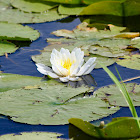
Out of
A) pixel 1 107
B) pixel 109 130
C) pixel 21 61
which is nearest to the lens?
pixel 109 130

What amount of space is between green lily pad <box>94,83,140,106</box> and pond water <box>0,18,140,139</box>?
0.07m

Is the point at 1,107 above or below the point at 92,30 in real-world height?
below

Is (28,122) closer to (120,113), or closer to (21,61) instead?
(120,113)

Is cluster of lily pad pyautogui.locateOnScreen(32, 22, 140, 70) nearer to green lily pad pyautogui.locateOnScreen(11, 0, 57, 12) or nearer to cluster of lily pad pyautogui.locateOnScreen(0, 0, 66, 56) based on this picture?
cluster of lily pad pyautogui.locateOnScreen(0, 0, 66, 56)

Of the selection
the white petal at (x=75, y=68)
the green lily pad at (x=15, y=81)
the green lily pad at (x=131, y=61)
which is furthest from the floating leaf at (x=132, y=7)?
the green lily pad at (x=15, y=81)

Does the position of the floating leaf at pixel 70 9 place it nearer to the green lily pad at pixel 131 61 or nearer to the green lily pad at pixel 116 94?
the green lily pad at pixel 131 61

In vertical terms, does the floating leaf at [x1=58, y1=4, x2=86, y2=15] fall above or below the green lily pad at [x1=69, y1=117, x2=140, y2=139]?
above

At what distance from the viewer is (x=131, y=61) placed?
10.5 feet

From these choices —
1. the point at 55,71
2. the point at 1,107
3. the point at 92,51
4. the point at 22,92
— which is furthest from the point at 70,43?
the point at 1,107

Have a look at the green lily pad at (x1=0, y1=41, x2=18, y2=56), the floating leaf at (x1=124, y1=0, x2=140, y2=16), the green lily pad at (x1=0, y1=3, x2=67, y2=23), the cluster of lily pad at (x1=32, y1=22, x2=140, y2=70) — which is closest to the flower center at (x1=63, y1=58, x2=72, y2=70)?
the cluster of lily pad at (x1=32, y1=22, x2=140, y2=70)

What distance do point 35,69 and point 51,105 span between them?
2.71 feet

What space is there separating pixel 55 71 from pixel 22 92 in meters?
0.48

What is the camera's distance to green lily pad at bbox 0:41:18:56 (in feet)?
11.2

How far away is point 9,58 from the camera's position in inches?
131
